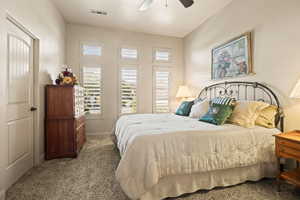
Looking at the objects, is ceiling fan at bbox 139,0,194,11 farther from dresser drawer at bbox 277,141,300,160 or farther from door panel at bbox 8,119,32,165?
door panel at bbox 8,119,32,165

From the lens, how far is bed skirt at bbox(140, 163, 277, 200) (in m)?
1.75

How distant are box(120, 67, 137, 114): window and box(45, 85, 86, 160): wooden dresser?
6.19ft

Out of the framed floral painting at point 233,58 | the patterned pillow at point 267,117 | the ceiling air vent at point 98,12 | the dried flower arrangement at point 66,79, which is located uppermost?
the ceiling air vent at point 98,12

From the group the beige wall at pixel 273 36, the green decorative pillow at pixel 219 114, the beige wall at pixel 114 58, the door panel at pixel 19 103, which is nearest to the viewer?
the door panel at pixel 19 103

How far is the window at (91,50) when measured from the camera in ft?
14.6

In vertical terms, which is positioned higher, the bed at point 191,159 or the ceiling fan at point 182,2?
the ceiling fan at point 182,2

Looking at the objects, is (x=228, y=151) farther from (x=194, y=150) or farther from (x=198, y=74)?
(x=198, y=74)

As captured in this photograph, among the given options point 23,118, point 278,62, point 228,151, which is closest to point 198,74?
point 278,62

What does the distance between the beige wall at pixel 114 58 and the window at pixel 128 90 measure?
0.16 metres

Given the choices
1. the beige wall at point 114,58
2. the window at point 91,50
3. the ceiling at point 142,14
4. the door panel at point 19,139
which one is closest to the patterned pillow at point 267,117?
the ceiling at point 142,14

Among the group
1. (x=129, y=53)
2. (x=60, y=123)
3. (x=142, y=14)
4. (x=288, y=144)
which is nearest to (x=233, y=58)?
(x=288, y=144)

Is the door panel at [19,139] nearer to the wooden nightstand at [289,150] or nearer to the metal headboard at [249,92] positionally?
the wooden nightstand at [289,150]

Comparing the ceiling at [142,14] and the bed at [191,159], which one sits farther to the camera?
the ceiling at [142,14]

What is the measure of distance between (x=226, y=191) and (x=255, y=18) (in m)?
2.84
